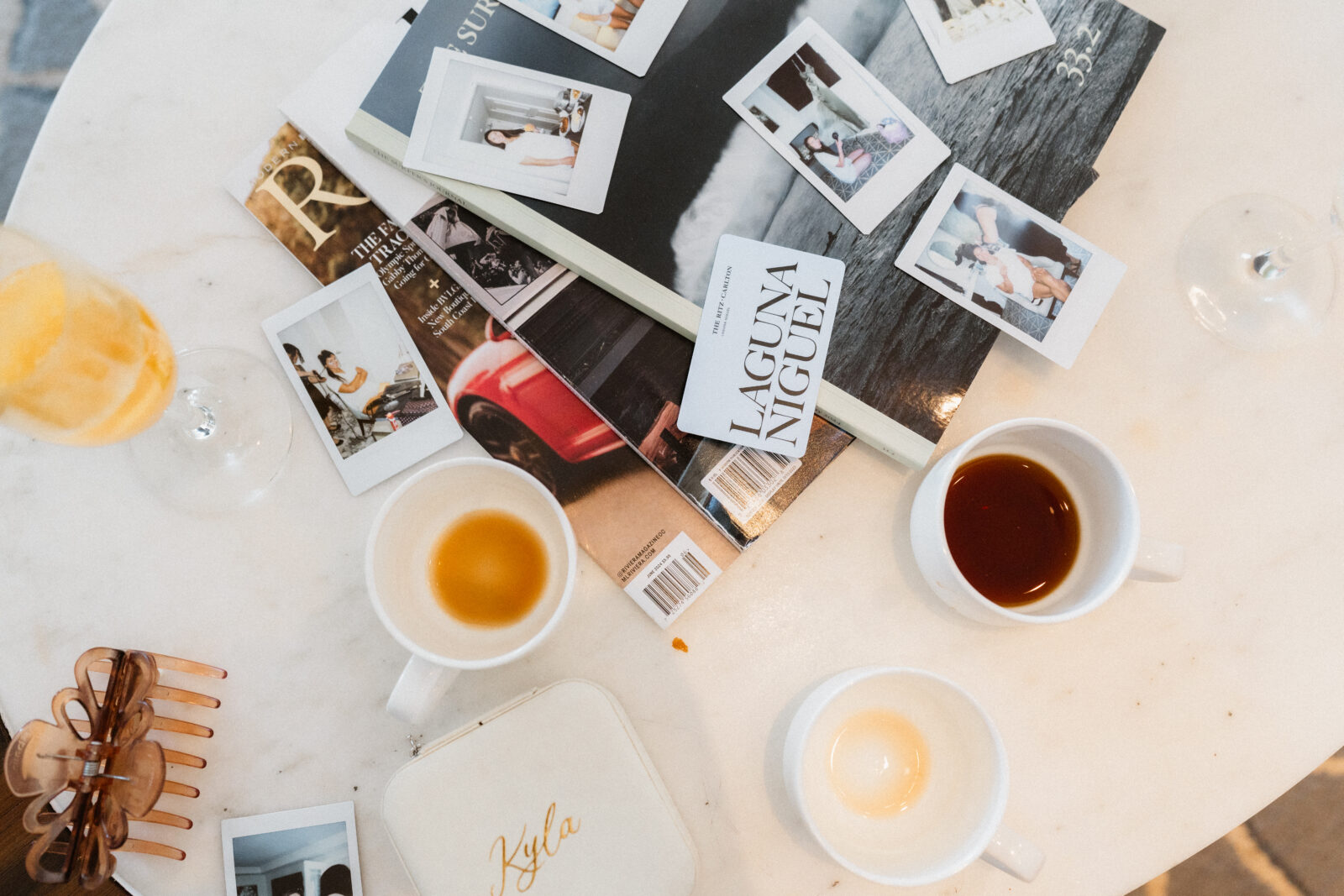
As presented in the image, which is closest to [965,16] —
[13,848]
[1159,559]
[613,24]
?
[613,24]

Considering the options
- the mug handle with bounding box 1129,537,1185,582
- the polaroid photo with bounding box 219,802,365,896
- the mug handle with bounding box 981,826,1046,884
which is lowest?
the polaroid photo with bounding box 219,802,365,896

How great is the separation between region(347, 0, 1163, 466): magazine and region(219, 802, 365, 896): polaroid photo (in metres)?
0.65

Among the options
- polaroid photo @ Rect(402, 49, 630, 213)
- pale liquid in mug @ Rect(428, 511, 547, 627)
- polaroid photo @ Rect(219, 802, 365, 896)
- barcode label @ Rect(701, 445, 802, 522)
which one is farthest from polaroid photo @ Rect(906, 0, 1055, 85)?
polaroid photo @ Rect(219, 802, 365, 896)

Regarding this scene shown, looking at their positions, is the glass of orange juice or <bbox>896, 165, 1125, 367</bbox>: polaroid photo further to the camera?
<bbox>896, 165, 1125, 367</bbox>: polaroid photo

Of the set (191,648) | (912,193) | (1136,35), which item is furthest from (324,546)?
(1136,35)

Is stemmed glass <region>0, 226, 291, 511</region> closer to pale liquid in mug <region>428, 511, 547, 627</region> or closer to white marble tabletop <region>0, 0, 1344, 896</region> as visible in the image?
white marble tabletop <region>0, 0, 1344, 896</region>

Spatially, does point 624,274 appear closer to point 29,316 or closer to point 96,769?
point 29,316

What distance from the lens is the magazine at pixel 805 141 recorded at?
0.82 m

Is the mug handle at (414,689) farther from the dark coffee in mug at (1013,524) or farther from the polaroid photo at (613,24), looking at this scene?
the polaroid photo at (613,24)

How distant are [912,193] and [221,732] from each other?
96 cm

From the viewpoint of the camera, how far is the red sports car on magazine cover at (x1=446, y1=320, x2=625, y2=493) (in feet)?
2.69

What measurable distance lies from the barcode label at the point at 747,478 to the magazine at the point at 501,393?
0.04m

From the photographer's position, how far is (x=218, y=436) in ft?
2.70

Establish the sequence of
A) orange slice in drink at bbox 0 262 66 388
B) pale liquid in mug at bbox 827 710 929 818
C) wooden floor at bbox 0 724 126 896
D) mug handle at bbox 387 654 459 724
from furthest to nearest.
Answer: wooden floor at bbox 0 724 126 896
pale liquid in mug at bbox 827 710 929 818
mug handle at bbox 387 654 459 724
orange slice in drink at bbox 0 262 66 388
